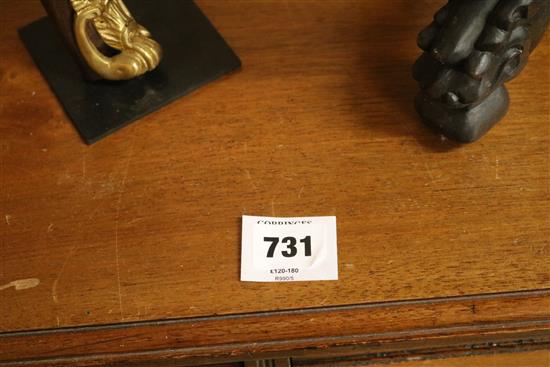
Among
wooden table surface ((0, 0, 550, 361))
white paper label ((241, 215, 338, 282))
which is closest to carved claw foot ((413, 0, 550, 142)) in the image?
wooden table surface ((0, 0, 550, 361))

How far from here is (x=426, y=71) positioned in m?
0.72

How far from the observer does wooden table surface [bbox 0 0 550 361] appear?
0.70 meters

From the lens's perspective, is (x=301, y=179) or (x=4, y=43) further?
(x=4, y=43)

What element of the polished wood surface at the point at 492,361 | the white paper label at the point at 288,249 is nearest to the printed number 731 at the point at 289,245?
the white paper label at the point at 288,249

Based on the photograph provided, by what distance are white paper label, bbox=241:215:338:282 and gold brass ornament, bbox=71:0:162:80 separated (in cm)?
23

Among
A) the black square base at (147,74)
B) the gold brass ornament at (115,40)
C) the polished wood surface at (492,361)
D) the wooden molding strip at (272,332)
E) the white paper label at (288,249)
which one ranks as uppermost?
the gold brass ornament at (115,40)

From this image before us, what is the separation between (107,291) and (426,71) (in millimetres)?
405

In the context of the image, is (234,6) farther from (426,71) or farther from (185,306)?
(185,306)

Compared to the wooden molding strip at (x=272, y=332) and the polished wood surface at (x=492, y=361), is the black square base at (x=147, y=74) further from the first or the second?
the polished wood surface at (x=492, y=361)

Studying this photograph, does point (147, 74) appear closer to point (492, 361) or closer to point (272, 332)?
point (272, 332)

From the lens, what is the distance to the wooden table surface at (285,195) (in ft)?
2.29

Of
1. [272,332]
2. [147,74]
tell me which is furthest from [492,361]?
[147,74]

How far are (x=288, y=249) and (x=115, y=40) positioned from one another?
12.0 inches

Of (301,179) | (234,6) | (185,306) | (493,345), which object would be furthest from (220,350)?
(234,6)
